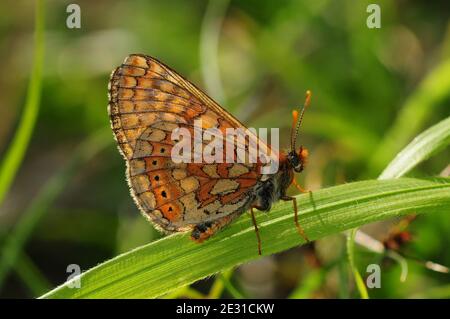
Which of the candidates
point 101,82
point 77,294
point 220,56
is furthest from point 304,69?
point 77,294

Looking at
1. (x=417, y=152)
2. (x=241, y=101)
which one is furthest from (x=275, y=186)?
(x=241, y=101)

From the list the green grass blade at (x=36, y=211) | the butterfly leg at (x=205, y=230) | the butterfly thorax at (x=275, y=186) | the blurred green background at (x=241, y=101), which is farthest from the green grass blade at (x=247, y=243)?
the green grass blade at (x=36, y=211)

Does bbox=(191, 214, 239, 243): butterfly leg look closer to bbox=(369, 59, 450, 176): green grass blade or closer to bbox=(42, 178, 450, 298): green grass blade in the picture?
bbox=(42, 178, 450, 298): green grass blade

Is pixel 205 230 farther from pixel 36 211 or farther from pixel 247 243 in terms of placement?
pixel 36 211

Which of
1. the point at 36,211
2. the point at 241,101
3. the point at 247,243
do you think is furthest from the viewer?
the point at 241,101

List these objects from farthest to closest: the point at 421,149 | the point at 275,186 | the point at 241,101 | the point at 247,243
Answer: the point at 241,101, the point at 275,186, the point at 421,149, the point at 247,243

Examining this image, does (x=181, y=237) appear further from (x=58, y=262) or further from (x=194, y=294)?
(x=58, y=262)
